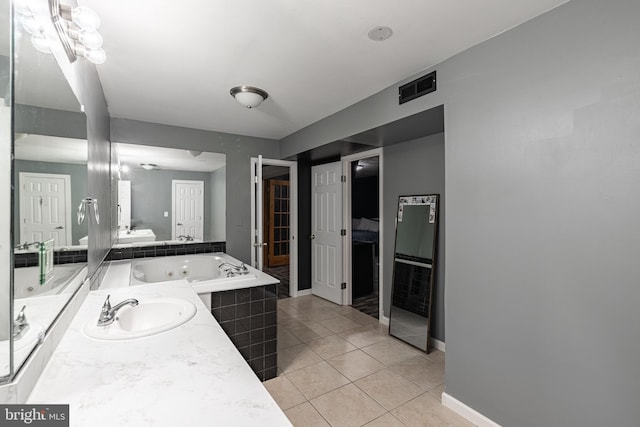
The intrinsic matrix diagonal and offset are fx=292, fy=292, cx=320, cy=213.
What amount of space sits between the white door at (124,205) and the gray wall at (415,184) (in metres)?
2.95

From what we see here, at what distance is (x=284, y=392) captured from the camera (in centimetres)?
217

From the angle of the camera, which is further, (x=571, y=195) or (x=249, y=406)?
(x=571, y=195)

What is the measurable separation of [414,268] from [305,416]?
5.56 feet

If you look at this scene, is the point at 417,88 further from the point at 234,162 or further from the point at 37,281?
the point at 234,162

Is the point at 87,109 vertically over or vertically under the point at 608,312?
over

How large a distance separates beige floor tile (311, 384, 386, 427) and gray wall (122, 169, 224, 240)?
260 cm

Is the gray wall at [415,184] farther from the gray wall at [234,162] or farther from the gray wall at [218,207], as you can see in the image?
the gray wall at [218,207]

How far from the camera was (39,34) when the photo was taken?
969mm

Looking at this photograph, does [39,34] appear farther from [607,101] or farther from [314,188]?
[314,188]

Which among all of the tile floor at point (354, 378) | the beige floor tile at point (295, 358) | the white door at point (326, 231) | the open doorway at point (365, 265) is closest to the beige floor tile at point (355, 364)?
the tile floor at point (354, 378)

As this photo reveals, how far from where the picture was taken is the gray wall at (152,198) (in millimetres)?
3361

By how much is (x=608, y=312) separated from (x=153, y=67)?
3.06 metres

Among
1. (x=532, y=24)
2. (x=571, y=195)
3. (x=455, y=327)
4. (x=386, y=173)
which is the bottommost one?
(x=455, y=327)

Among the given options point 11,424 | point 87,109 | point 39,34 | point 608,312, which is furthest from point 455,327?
point 87,109
